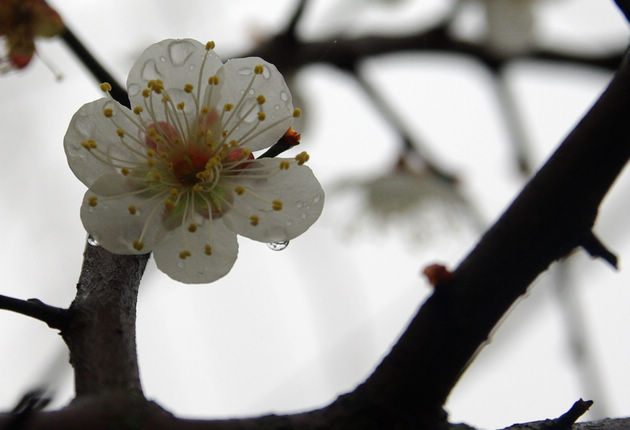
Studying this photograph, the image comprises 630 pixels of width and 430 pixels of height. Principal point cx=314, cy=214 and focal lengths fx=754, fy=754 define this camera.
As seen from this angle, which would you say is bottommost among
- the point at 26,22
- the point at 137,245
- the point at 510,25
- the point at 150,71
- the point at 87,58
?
the point at 137,245

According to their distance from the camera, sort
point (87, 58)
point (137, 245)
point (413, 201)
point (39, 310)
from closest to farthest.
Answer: point (39, 310) → point (137, 245) → point (87, 58) → point (413, 201)

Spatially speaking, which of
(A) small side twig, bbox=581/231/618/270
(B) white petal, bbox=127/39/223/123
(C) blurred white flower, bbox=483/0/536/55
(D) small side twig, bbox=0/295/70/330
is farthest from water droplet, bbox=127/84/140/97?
(C) blurred white flower, bbox=483/0/536/55

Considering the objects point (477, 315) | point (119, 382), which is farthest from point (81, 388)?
point (477, 315)

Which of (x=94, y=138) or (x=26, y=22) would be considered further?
(x=26, y=22)

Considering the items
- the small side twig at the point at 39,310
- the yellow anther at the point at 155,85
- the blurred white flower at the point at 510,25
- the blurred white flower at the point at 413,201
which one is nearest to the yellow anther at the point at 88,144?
the yellow anther at the point at 155,85

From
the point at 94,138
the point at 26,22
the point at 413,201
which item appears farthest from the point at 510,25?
the point at 94,138

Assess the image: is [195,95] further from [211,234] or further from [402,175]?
[402,175]

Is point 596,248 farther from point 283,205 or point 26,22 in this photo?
point 26,22
